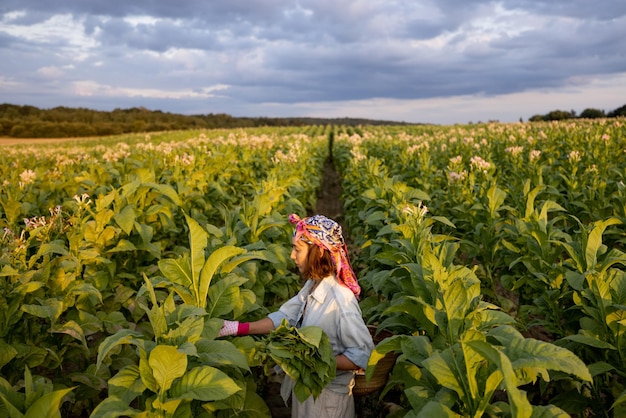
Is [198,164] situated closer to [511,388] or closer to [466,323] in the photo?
[466,323]

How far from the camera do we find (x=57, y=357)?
3.41m

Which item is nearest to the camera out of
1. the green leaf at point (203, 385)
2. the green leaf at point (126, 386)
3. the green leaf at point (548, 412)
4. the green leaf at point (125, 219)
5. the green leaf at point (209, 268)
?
the green leaf at point (548, 412)

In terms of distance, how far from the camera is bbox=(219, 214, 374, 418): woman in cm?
309

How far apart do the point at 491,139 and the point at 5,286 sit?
16493mm

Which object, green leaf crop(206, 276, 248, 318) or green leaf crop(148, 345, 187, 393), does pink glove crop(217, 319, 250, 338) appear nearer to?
green leaf crop(206, 276, 248, 318)

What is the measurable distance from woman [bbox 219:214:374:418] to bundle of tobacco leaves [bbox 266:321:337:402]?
1.31 ft

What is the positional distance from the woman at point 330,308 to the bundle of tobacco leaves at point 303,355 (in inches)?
15.7

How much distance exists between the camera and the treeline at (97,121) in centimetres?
5641

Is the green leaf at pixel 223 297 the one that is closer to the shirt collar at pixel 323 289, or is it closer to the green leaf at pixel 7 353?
the shirt collar at pixel 323 289

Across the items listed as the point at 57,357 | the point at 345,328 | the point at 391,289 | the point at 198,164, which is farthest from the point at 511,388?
the point at 198,164

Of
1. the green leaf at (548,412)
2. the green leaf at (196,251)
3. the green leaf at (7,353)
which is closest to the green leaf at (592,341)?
the green leaf at (548,412)

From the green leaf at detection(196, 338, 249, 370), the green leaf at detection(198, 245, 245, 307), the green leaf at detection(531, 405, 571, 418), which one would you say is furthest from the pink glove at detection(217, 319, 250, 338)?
the green leaf at detection(531, 405, 571, 418)

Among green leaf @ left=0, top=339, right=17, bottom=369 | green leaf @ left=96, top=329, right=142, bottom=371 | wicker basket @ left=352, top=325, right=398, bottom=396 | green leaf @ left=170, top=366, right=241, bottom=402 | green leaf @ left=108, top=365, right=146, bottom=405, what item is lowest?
wicker basket @ left=352, top=325, right=398, bottom=396

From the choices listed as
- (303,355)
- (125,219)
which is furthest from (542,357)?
(125,219)
